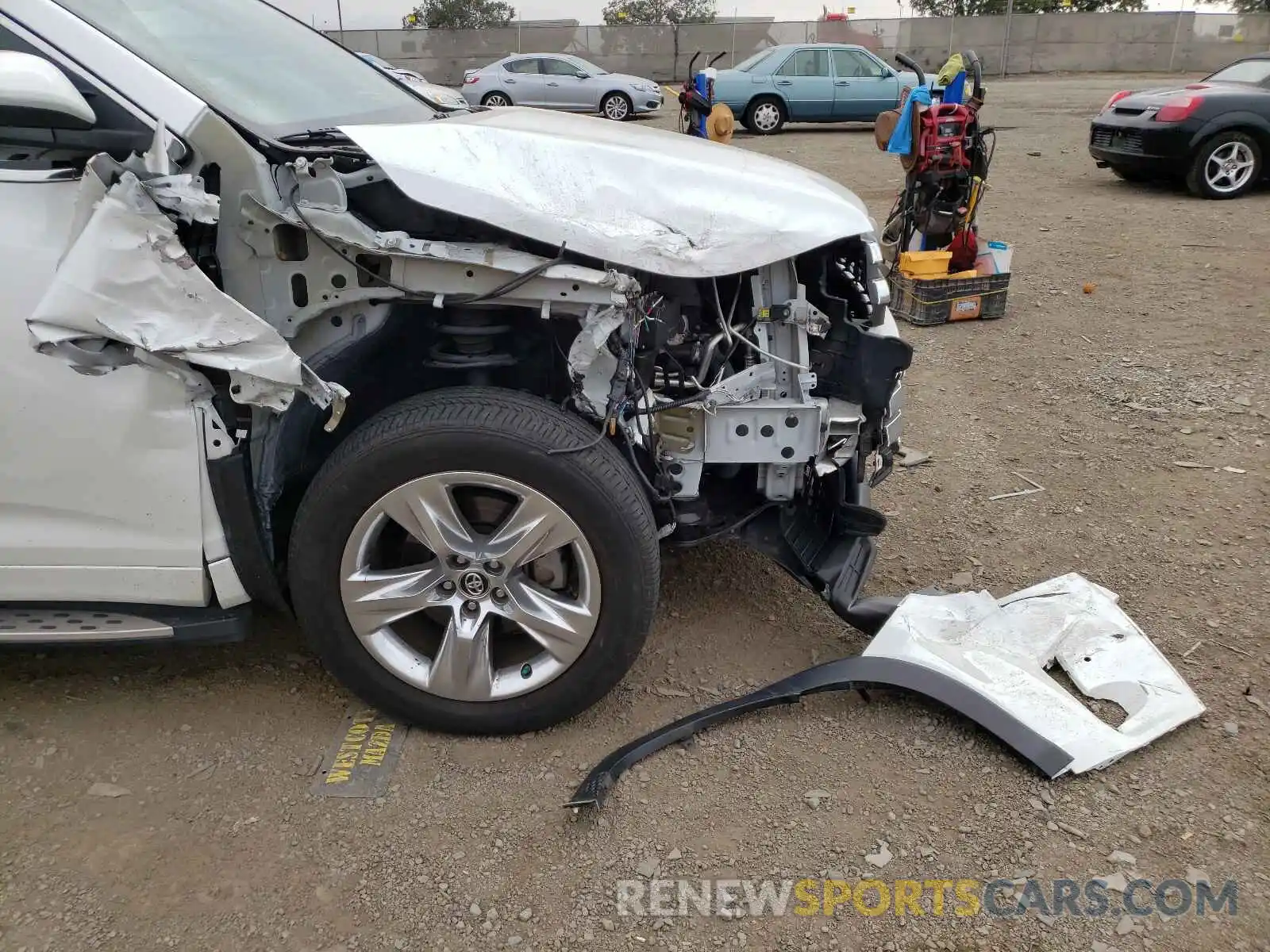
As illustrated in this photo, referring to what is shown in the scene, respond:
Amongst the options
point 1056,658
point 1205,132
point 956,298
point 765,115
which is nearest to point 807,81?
point 765,115

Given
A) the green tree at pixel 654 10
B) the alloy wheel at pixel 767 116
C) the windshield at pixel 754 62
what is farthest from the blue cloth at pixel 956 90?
the green tree at pixel 654 10

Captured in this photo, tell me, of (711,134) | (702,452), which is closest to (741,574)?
(702,452)

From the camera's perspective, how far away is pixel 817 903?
2.18 meters

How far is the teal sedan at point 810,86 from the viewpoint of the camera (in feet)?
58.3

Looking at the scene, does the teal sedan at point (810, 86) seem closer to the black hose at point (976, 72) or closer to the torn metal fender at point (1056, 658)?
the black hose at point (976, 72)

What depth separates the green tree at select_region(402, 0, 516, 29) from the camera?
37.2 m

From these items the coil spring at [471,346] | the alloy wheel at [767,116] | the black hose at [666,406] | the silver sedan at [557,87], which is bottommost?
the black hose at [666,406]

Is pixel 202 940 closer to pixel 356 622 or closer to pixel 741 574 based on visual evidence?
pixel 356 622

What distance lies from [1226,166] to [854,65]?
945cm

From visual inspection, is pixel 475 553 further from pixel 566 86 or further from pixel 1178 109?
pixel 566 86

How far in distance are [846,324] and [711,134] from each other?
818 centimetres

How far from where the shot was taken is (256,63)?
2.92 meters

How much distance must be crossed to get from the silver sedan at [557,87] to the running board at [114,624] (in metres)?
19.4

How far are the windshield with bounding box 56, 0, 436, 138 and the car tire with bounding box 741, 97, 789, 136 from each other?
50.9 feet
